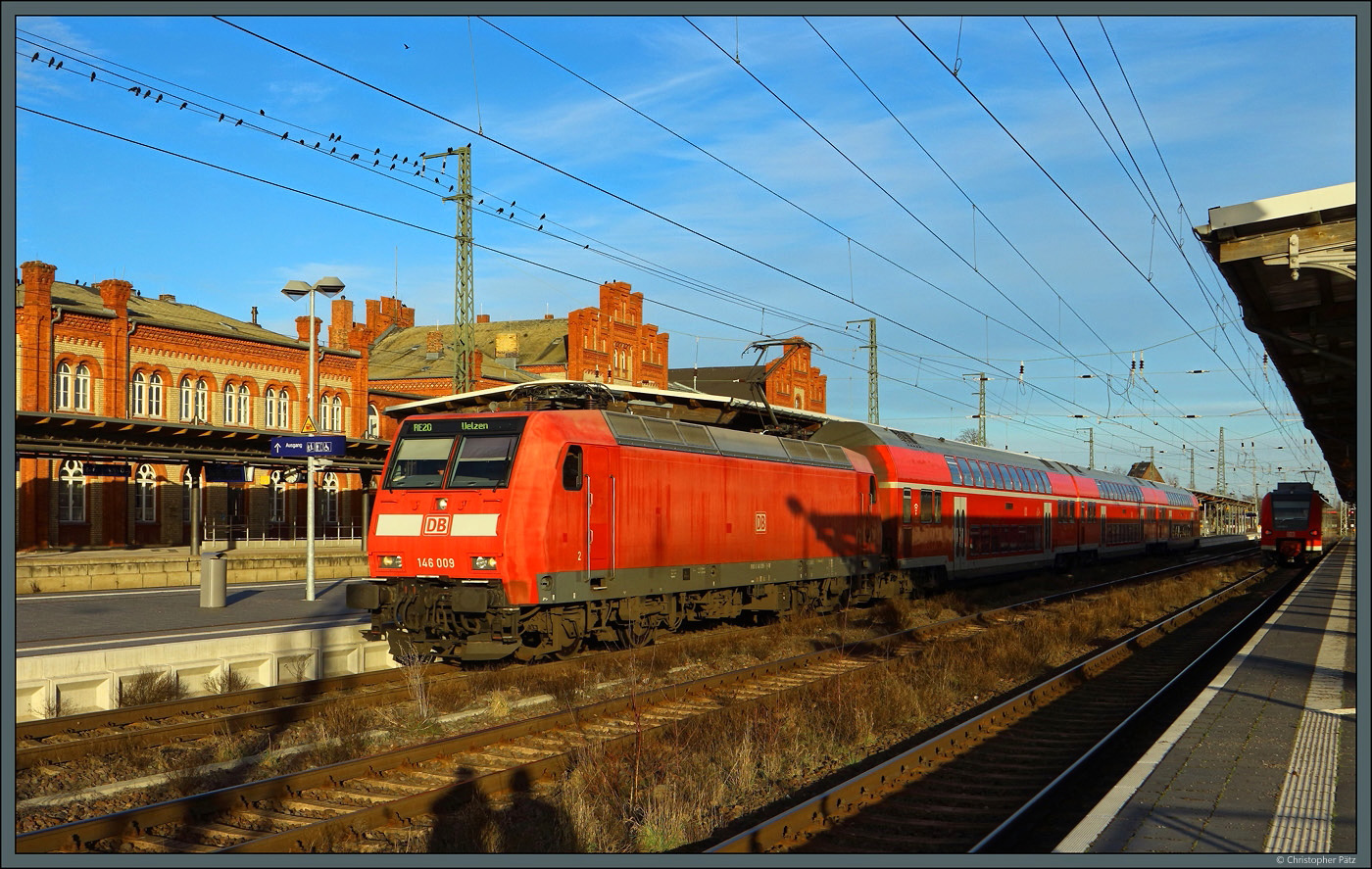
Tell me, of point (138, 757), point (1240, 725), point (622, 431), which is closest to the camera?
point (138, 757)

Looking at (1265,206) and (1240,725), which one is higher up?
(1265,206)

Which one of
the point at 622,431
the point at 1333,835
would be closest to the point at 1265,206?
the point at 1333,835

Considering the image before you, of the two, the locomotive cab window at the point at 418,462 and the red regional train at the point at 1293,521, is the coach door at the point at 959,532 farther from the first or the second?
the red regional train at the point at 1293,521

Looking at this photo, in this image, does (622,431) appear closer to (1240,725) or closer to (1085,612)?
(1240,725)

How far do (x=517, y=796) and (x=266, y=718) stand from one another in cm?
378

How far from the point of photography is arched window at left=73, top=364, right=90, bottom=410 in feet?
124

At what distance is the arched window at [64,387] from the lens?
122ft

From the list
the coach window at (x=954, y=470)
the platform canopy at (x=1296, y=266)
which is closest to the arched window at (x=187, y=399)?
the coach window at (x=954, y=470)

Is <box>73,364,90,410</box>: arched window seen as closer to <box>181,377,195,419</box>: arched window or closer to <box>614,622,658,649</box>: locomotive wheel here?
<box>181,377,195,419</box>: arched window

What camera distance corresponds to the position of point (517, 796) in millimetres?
8961

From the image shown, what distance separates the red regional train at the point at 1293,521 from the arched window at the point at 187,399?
44151mm

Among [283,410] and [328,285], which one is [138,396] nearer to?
[283,410]

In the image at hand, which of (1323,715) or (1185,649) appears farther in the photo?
(1185,649)

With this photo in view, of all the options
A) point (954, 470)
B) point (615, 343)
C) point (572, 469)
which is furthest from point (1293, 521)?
point (572, 469)
